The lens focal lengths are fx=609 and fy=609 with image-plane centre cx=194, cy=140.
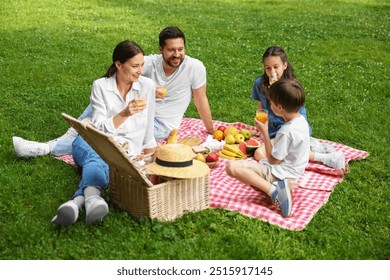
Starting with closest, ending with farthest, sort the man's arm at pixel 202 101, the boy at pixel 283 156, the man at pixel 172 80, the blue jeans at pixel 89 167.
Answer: the blue jeans at pixel 89 167, the boy at pixel 283 156, the man at pixel 172 80, the man's arm at pixel 202 101

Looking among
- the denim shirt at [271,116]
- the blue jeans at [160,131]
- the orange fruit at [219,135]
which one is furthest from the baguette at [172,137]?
the denim shirt at [271,116]

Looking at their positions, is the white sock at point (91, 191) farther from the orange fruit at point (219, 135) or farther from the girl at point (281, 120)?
the orange fruit at point (219, 135)

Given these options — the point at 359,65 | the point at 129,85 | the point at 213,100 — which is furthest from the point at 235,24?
the point at 129,85

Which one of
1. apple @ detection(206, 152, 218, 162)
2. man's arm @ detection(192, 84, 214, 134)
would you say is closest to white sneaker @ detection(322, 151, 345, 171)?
apple @ detection(206, 152, 218, 162)

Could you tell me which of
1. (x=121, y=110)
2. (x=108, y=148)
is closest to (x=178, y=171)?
(x=108, y=148)

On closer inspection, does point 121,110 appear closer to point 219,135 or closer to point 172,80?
point 172,80

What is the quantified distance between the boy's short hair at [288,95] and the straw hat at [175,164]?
0.88 m

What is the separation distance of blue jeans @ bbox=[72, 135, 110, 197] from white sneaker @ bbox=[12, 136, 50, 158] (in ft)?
2.02

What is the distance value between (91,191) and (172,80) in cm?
214

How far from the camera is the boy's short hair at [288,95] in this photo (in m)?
4.99

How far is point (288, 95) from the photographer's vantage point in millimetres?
4996

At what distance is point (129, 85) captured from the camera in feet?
18.1

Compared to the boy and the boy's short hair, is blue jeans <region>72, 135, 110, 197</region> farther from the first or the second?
the boy's short hair

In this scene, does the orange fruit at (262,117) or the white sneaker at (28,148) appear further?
the white sneaker at (28,148)
